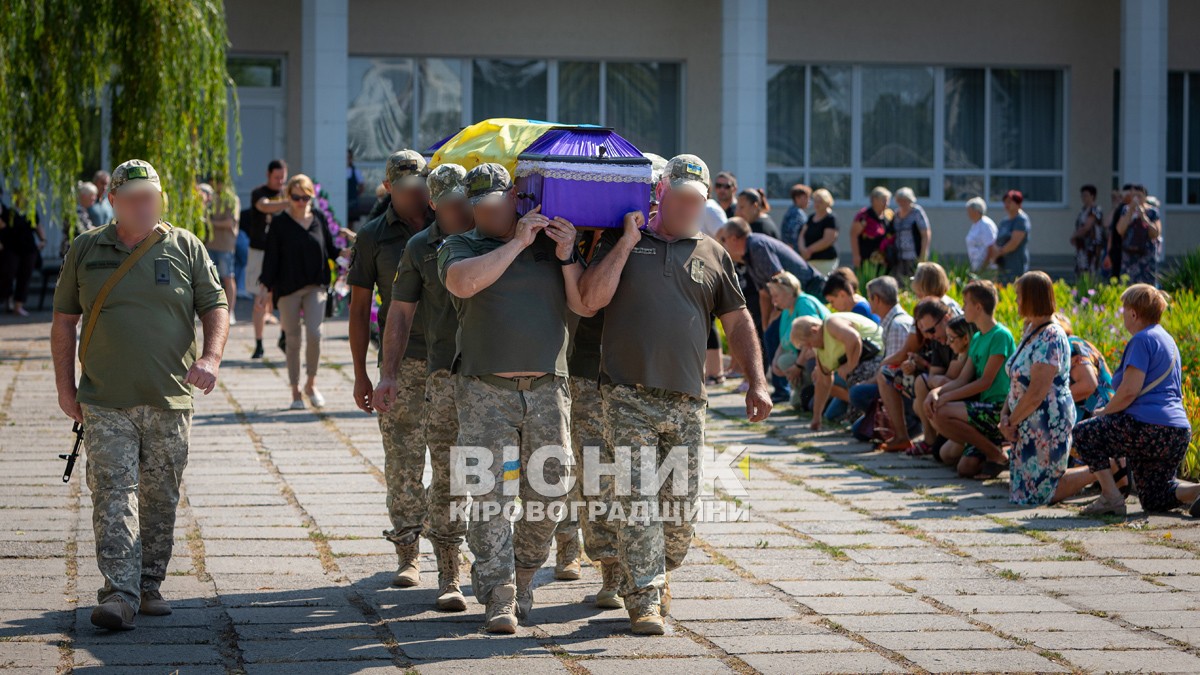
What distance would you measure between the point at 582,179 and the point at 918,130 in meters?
22.3

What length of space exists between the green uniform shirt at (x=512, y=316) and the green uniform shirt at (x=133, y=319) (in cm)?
118

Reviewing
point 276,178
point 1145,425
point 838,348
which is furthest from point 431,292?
point 276,178

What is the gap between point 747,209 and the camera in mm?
14250

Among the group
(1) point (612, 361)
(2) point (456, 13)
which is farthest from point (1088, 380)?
(2) point (456, 13)

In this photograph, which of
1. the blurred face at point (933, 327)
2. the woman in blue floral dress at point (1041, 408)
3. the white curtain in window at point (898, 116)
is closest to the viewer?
the woman in blue floral dress at point (1041, 408)

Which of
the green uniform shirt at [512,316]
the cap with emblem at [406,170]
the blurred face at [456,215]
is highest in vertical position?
the cap with emblem at [406,170]

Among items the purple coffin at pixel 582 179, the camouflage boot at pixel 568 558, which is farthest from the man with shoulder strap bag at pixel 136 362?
the camouflage boot at pixel 568 558

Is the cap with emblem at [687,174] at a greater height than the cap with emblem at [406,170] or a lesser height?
lesser

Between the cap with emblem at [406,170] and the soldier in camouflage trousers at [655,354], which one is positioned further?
the cap with emblem at [406,170]

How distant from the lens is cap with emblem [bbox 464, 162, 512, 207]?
5918mm

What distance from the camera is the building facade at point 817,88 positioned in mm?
24766

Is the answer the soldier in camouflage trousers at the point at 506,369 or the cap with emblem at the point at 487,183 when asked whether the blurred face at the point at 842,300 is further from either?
the cap with emblem at the point at 487,183

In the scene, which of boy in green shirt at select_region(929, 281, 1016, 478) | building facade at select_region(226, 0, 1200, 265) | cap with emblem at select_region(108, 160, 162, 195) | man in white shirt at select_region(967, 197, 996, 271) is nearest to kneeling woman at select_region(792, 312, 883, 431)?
boy in green shirt at select_region(929, 281, 1016, 478)

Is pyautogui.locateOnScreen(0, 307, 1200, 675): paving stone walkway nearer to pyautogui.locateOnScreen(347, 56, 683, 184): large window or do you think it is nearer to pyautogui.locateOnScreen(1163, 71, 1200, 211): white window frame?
pyautogui.locateOnScreen(347, 56, 683, 184): large window
